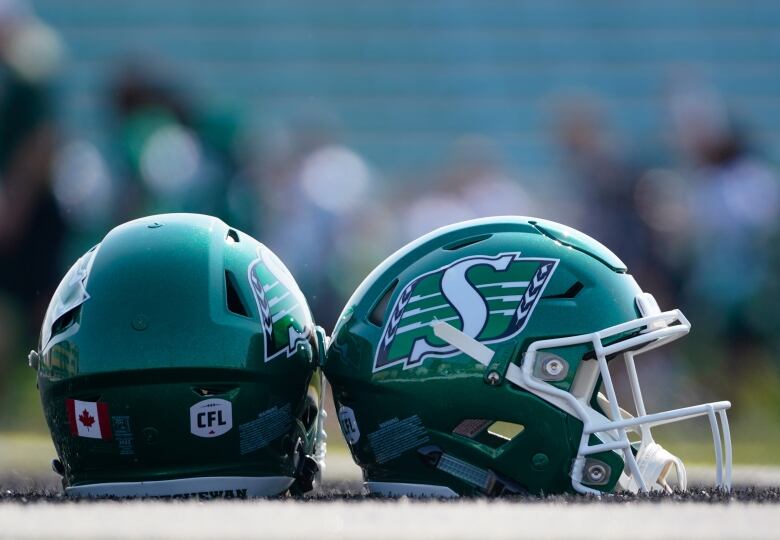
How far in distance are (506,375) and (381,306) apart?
1.40 ft

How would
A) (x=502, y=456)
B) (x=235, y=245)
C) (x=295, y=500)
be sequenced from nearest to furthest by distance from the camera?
(x=295, y=500) < (x=502, y=456) < (x=235, y=245)

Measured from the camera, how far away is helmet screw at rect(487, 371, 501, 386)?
356 cm

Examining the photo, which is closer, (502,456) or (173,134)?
(502,456)

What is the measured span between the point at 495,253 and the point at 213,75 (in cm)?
1351

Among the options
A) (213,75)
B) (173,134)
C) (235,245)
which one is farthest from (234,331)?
(213,75)

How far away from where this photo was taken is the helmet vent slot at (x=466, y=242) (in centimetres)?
378

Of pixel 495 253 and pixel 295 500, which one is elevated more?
pixel 495 253

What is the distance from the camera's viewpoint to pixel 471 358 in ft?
11.8

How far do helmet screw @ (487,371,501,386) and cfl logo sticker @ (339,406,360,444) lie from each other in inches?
16.0

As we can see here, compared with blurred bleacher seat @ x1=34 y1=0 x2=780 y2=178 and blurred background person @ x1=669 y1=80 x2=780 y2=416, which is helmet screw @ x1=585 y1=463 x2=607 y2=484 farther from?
blurred bleacher seat @ x1=34 y1=0 x2=780 y2=178

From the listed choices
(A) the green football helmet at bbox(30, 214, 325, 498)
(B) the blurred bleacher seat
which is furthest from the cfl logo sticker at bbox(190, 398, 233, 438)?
(B) the blurred bleacher seat

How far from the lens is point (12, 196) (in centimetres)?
858

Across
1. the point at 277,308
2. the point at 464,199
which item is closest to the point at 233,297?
the point at 277,308

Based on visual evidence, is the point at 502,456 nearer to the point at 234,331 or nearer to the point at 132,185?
the point at 234,331
